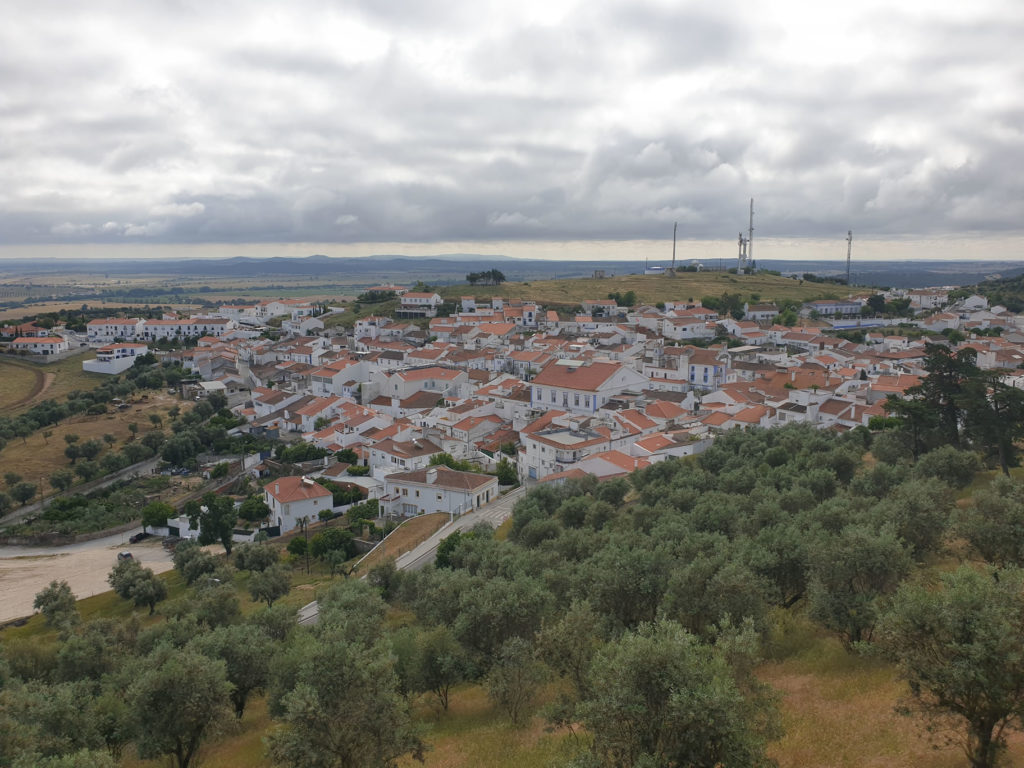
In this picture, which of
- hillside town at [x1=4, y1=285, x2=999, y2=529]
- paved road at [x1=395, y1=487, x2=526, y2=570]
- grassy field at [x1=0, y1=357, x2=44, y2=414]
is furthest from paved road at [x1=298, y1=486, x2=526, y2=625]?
grassy field at [x1=0, y1=357, x2=44, y2=414]

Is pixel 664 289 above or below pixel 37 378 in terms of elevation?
above

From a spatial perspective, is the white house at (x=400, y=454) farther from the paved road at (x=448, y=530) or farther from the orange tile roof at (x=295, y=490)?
the paved road at (x=448, y=530)

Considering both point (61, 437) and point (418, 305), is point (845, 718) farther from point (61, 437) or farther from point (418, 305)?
point (418, 305)

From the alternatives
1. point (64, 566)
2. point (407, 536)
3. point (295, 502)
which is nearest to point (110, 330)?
point (64, 566)

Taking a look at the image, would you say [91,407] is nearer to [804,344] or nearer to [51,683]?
Result: [51,683]

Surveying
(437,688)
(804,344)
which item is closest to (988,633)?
(437,688)

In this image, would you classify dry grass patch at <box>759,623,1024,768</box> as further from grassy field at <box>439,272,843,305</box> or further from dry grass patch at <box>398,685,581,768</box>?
grassy field at <box>439,272,843,305</box>
